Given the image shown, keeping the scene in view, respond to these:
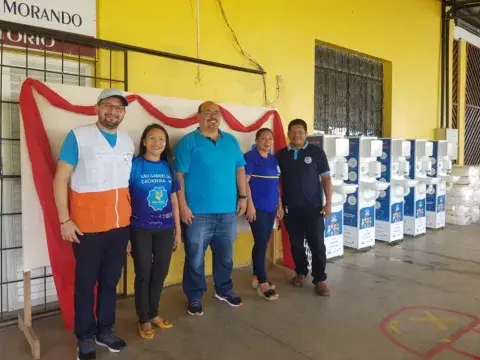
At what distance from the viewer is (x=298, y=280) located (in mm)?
3744

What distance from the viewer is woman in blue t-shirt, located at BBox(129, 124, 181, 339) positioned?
8.55ft

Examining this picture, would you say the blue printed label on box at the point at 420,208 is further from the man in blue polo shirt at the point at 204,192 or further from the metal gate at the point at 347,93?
the man in blue polo shirt at the point at 204,192

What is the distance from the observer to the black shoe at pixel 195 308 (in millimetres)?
3064

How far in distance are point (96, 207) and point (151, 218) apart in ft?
1.27

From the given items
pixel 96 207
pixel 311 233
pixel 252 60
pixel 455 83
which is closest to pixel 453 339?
pixel 311 233

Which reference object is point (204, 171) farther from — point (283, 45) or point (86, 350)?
point (283, 45)

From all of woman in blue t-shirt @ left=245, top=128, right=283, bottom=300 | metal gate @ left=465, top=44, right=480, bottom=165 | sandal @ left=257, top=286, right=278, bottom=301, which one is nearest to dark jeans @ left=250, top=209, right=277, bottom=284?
woman in blue t-shirt @ left=245, top=128, right=283, bottom=300

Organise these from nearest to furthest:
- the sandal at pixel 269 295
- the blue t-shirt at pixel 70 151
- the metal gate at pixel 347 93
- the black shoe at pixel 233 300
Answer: the blue t-shirt at pixel 70 151 < the black shoe at pixel 233 300 < the sandal at pixel 269 295 < the metal gate at pixel 347 93

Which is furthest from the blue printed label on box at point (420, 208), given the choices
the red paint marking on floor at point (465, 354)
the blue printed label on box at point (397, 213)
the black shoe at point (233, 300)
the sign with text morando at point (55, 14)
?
the sign with text morando at point (55, 14)

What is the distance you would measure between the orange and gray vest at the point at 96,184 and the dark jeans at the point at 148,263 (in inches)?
9.2

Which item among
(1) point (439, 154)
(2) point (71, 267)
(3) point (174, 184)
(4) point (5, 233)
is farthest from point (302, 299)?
(1) point (439, 154)

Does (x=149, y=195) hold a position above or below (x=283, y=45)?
below

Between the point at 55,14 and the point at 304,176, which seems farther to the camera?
the point at 304,176

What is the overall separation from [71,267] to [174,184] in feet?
2.81
